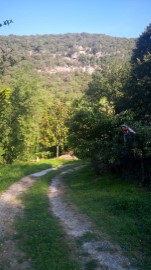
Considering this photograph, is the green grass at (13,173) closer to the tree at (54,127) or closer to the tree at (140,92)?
the tree at (140,92)

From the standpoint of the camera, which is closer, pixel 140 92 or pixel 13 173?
pixel 140 92

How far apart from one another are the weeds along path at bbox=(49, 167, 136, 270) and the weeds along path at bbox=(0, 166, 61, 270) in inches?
95.9

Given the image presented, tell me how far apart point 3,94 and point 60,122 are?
66565 millimetres

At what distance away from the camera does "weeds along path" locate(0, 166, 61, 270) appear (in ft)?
41.2

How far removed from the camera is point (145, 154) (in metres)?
26.2

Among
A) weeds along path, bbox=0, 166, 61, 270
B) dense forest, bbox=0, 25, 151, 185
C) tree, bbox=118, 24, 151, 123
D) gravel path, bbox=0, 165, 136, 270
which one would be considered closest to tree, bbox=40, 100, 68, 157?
dense forest, bbox=0, 25, 151, 185

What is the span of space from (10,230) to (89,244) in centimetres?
477

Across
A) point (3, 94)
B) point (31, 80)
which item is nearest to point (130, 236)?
point (3, 94)

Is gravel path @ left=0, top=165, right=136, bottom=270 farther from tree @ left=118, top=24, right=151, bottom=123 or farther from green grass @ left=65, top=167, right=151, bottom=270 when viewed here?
tree @ left=118, top=24, right=151, bottom=123

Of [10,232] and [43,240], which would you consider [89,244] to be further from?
[10,232]

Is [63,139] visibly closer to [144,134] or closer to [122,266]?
[144,134]

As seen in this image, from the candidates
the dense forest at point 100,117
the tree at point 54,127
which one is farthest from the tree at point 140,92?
the tree at point 54,127

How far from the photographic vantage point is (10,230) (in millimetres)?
17234

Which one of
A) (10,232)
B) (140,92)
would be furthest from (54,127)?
(10,232)
